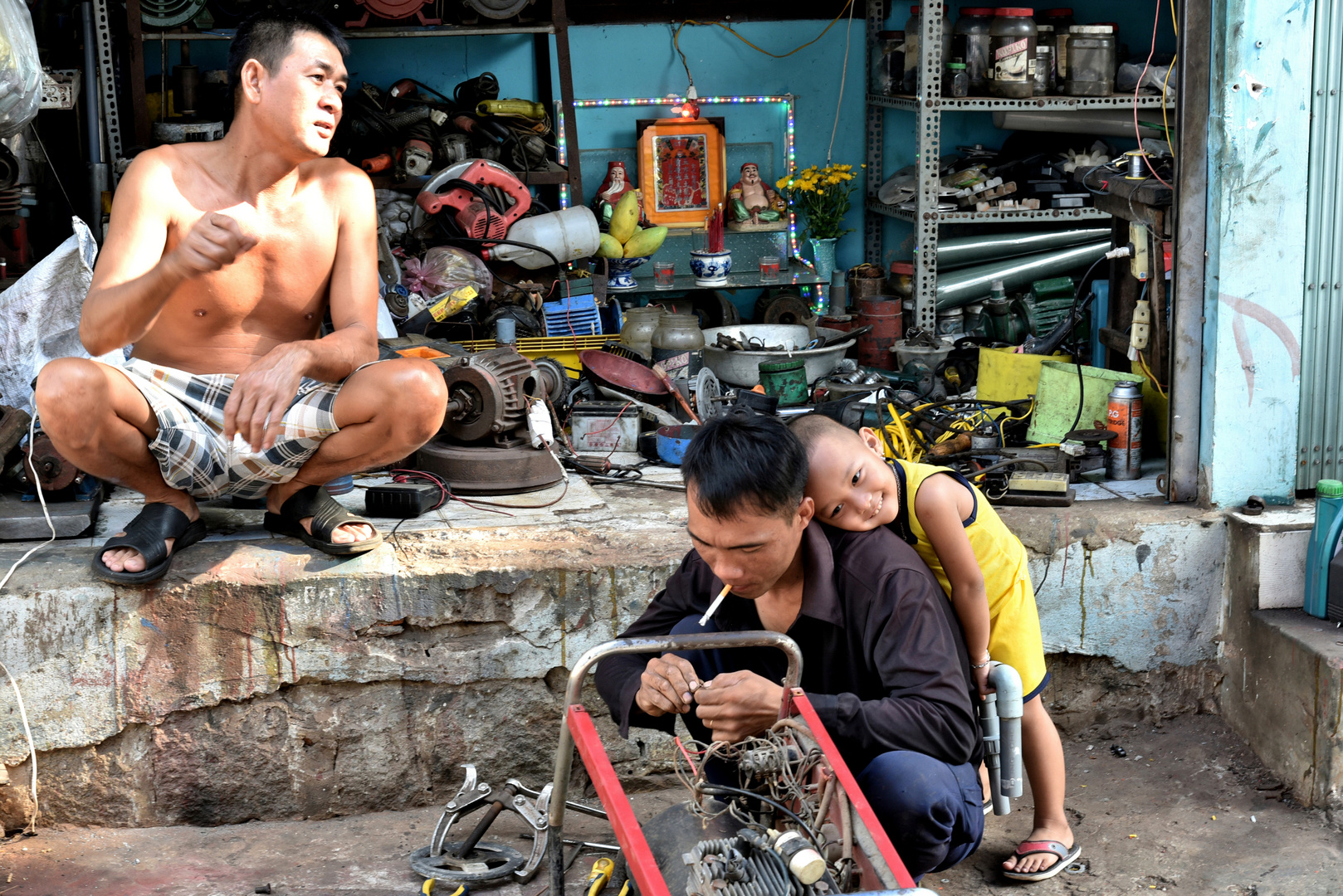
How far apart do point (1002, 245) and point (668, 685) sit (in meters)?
5.29

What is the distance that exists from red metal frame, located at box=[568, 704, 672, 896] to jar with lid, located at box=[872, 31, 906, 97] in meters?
5.58

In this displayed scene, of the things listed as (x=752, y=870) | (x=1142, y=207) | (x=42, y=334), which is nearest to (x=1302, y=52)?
(x=1142, y=207)

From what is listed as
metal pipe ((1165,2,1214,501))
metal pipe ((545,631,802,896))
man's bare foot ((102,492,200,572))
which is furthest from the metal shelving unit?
metal pipe ((545,631,802,896))

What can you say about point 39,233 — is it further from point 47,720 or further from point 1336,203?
point 1336,203

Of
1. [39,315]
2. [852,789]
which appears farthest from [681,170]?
[852,789]

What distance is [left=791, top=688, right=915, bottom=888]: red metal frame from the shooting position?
183cm

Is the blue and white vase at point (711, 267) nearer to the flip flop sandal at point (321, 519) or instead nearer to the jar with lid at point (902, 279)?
the jar with lid at point (902, 279)

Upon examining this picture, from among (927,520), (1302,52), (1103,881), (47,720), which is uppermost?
(1302,52)

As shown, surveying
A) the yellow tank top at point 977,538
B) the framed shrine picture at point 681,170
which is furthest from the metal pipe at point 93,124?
the yellow tank top at point 977,538

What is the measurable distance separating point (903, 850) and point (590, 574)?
4.70ft

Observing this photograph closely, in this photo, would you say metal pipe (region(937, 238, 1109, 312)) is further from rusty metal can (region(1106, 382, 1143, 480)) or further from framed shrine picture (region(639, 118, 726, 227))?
rusty metal can (region(1106, 382, 1143, 480))

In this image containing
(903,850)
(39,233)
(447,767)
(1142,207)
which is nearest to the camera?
(903,850)

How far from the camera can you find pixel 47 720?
3.38 metres

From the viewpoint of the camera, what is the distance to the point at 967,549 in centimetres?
271
